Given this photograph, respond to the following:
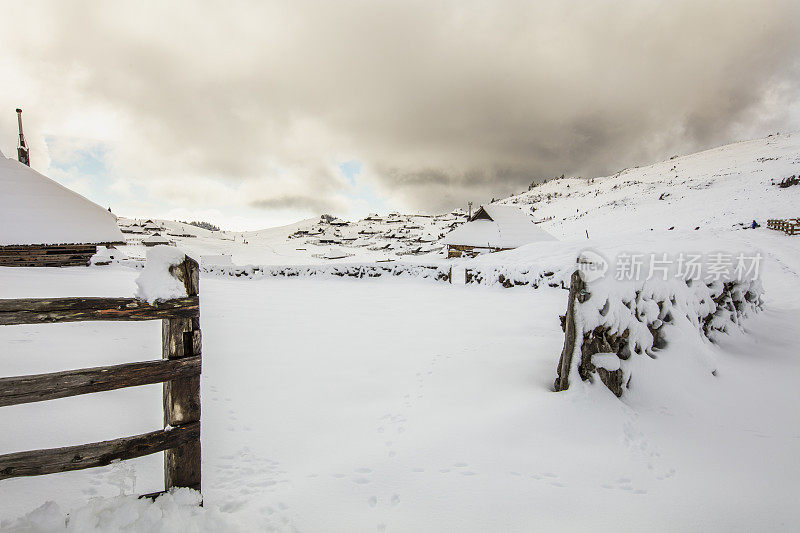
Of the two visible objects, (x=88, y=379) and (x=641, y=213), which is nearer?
(x=88, y=379)

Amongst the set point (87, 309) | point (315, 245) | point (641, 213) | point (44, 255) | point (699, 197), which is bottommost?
point (87, 309)

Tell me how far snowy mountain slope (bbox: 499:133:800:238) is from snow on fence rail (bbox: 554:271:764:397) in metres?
32.4

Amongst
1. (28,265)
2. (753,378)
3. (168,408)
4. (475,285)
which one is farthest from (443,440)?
(28,265)

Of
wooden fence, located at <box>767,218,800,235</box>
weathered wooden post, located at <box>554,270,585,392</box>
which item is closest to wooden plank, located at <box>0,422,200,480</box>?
weathered wooden post, located at <box>554,270,585,392</box>

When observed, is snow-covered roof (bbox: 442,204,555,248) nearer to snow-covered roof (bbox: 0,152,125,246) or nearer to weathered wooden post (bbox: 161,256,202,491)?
snow-covered roof (bbox: 0,152,125,246)

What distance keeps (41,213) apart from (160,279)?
7.57 metres

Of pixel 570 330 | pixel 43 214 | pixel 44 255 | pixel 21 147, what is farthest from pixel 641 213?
pixel 44 255

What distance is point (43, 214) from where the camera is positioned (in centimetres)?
695

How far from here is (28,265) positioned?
12.6 m

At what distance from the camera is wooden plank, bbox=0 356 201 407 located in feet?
5.92

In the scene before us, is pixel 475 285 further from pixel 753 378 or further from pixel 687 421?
pixel 687 421

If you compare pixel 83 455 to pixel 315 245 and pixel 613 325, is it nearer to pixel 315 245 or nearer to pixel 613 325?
pixel 613 325

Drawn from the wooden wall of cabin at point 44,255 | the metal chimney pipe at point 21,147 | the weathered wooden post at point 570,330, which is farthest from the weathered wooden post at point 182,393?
the wooden wall of cabin at point 44,255

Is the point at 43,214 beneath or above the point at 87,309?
above
